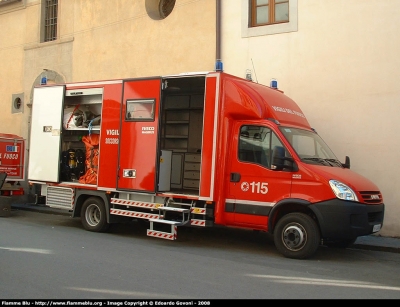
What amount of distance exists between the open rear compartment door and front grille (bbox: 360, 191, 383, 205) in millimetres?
6850

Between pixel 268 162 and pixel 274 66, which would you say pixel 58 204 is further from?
pixel 274 66

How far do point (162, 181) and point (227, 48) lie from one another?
511 cm

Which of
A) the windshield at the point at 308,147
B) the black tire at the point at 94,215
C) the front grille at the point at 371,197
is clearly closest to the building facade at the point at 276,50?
the windshield at the point at 308,147

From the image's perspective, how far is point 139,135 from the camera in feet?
32.4

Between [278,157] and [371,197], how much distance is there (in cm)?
177

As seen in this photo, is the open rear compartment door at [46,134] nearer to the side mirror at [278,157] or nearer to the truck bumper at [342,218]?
the side mirror at [278,157]

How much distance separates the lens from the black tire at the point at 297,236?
8.02 m

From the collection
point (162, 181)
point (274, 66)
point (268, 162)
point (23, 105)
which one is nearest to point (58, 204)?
point (162, 181)

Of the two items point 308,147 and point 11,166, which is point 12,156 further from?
point 308,147

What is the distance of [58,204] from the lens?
1123cm

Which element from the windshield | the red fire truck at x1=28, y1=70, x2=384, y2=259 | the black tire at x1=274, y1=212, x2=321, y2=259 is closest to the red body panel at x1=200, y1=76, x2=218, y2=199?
the red fire truck at x1=28, y1=70, x2=384, y2=259

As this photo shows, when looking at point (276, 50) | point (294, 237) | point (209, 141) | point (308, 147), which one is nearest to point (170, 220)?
point (209, 141)

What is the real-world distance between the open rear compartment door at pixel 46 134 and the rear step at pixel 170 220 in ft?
9.96

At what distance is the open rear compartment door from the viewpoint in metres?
11.2
